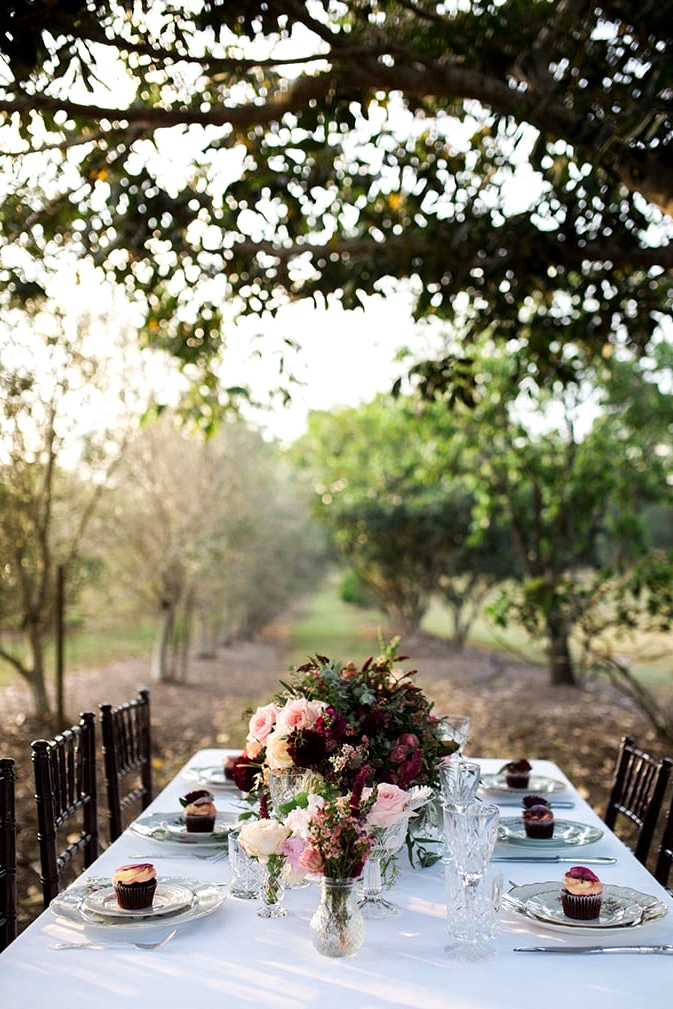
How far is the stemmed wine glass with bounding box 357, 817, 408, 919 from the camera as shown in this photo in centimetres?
238

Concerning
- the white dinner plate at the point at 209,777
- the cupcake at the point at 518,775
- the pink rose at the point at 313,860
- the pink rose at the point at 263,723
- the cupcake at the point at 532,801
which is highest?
the pink rose at the point at 263,723

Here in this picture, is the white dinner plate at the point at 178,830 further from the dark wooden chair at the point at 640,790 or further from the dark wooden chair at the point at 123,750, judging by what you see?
the dark wooden chair at the point at 640,790

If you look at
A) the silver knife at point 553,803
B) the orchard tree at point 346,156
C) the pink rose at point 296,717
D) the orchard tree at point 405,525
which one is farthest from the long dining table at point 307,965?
the orchard tree at point 405,525

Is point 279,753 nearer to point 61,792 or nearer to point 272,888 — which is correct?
point 272,888

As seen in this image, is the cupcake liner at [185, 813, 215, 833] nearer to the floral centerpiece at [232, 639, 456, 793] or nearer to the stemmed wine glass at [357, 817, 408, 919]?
the floral centerpiece at [232, 639, 456, 793]

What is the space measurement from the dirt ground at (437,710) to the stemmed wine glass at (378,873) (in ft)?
8.76

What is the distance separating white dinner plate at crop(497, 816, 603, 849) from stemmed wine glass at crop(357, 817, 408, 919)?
20.7 inches

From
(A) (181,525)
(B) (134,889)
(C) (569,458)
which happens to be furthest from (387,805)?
(C) (569,458)

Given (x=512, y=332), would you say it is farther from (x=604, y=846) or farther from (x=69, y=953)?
(x=69, y=953)

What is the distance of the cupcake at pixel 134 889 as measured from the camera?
7.52 feet

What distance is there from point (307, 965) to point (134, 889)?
0.46 m

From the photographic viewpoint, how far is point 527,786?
3584 mm

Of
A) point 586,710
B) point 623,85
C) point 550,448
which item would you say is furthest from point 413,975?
point 550,448

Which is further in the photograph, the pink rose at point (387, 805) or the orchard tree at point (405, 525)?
the orchard tree at point (405, 525)
